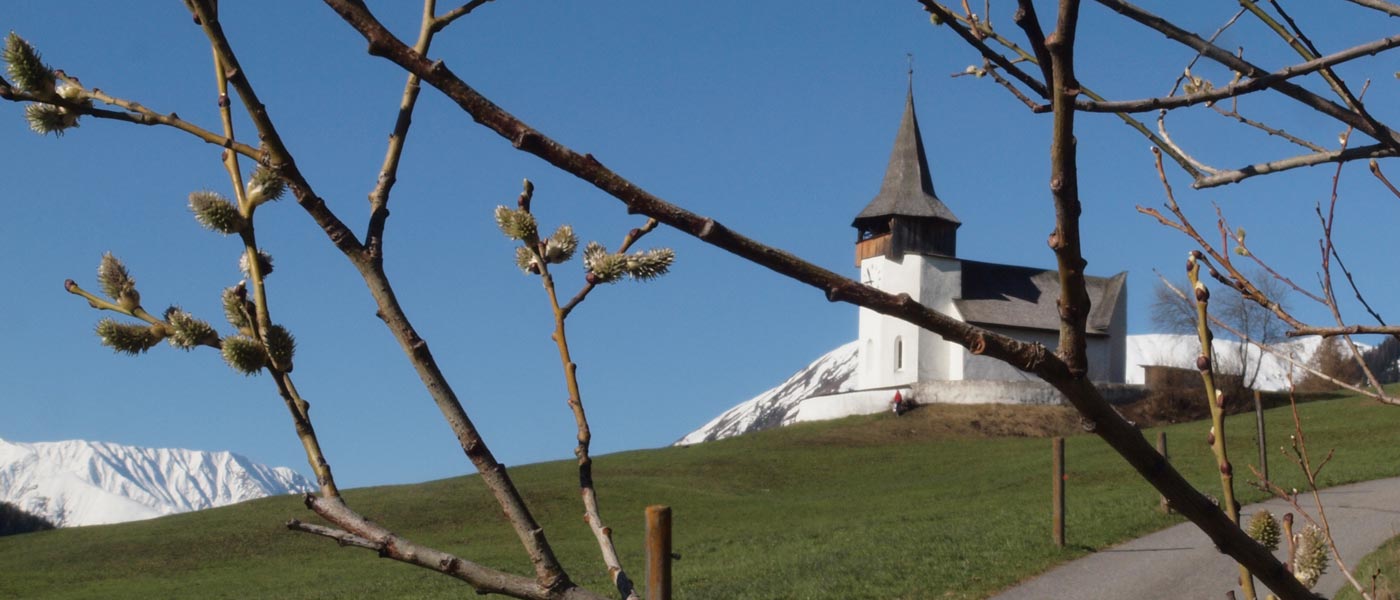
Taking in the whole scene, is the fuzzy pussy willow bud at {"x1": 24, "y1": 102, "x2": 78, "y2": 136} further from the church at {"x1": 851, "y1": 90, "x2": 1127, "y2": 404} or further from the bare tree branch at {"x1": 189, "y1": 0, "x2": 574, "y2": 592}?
the church at {"x1": 851, "y1": 90, "x2": 1127, "y2": 404}

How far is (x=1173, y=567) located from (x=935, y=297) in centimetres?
3966

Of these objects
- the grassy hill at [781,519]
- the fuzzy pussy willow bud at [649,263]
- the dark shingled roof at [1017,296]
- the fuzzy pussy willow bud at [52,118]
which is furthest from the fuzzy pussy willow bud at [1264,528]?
the dark shingled roof at [1017,296]

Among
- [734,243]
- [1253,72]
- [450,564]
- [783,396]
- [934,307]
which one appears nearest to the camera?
[734,243]

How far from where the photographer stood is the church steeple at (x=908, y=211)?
5453cm

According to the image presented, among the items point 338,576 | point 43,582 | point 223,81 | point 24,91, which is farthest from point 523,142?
point 43,582

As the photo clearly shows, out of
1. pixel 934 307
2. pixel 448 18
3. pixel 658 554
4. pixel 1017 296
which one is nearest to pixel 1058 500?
pixel 658 554

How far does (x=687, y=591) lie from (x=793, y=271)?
48.0 ft

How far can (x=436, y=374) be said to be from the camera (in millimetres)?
1107

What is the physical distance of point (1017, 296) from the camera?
2227 inches

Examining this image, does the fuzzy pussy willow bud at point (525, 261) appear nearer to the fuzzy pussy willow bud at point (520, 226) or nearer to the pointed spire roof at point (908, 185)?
the fuzzy pussy willow bud at point (520, 226)

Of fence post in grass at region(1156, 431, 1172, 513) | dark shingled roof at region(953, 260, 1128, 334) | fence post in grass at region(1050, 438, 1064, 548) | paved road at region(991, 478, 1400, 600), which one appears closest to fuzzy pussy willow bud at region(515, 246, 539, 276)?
fence post in grass at region(1156, 431, 1172, 513)

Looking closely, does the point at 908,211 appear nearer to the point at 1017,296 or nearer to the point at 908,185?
the point at 908,185

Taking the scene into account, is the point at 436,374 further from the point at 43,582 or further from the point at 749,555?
the point at 43,582

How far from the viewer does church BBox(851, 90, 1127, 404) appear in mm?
52406
